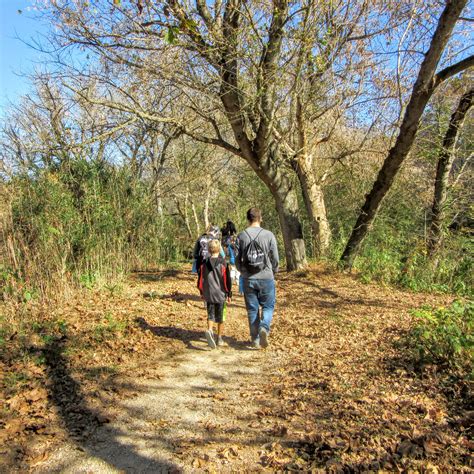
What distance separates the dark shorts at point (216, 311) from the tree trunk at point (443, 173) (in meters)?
6.53

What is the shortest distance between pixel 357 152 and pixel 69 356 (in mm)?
9157

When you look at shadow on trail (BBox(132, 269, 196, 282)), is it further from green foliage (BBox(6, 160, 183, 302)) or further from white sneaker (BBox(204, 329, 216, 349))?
white sneaker (BBox(204, 329, 216, 349))

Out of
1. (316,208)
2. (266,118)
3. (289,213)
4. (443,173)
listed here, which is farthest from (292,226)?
(443,173)

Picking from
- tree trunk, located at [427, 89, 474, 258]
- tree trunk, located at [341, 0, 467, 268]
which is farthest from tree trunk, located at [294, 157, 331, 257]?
tree trunk, located at [427, 89, 474, 258]

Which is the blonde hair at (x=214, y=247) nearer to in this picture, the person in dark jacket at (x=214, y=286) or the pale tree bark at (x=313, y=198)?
the person in dark jacket at (x=214, y=286)

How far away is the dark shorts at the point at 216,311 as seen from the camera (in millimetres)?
5732

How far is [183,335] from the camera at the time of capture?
6.34 metres

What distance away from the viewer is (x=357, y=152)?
37.2ft

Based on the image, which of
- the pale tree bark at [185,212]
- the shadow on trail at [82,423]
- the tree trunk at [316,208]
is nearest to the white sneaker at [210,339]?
the shadow on trail at [82,423]

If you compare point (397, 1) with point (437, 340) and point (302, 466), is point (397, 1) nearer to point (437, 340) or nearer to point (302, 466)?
point (437, 340)

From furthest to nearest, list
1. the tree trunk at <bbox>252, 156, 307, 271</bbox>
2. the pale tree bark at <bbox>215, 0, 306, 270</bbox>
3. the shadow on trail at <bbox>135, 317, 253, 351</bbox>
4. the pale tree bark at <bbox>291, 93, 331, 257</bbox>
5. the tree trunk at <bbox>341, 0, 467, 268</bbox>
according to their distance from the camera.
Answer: the pale tree bark at <bbox>291, 93, 331, 257</bbox> < the tree trunk at <bbox>252, 156, 307, 271</bbox> < the pale tree bark at <bbox>215, 0, 306, 270</bbox> < the tree trunk at <bbox>341, 0, 467, 268</bbox> < the shadow on trail at <bbox>135, 317, 253, 351</bbox>

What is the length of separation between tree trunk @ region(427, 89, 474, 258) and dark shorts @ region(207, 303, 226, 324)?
6.53m

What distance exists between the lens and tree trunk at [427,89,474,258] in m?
9.99

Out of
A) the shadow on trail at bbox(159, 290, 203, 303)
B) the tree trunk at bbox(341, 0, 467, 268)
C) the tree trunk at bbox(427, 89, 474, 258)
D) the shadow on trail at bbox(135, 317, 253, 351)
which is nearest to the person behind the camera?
the shadow on trail at bbox(135, 317, 253, 351)
